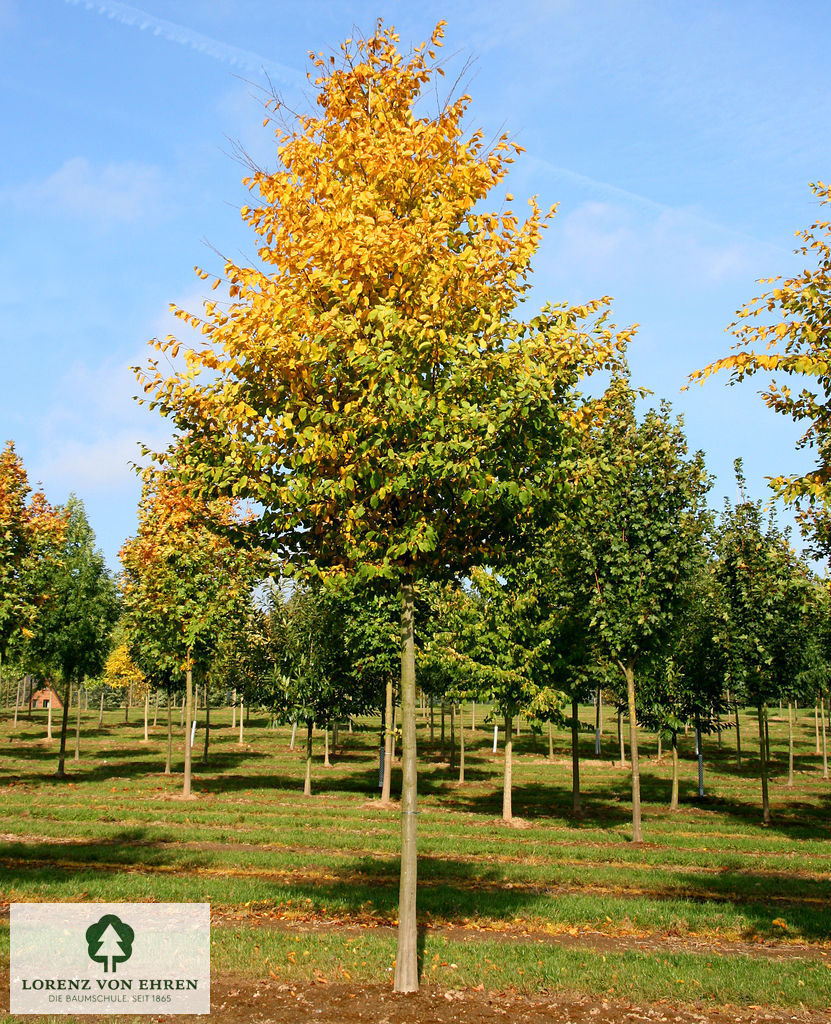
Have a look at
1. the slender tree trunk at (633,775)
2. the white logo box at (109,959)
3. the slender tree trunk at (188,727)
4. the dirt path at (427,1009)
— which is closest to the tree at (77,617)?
the slender tree trunk at (188,727)

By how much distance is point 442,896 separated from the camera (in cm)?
1226

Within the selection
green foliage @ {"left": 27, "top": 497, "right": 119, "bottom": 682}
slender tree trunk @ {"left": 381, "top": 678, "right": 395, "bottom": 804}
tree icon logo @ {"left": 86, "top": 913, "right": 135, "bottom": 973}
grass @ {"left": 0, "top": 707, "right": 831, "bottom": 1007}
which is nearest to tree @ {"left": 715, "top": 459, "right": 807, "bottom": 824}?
grass @ {"left": 0, "top": 707, "right": 831, "bottom": 1007}

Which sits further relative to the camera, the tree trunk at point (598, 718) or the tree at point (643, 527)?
the tree trunk at point (598, 718)

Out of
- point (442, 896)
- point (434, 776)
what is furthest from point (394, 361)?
point (434, 776)

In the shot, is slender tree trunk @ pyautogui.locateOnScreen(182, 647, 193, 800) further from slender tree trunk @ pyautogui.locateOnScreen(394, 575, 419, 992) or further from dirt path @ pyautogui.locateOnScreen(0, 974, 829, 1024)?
slender tree trunk @ pyautogui.locateOnScreen(394, 575, 419, 992)

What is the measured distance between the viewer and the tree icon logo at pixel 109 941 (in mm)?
8625

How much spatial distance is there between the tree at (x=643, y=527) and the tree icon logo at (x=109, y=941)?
43.4 feet

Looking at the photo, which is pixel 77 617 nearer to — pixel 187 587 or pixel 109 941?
pixel 187 587

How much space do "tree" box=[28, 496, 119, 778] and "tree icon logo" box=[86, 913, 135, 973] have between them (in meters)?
25.1

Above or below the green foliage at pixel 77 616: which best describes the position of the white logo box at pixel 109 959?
below

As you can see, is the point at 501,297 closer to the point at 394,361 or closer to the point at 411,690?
the point at 394,361

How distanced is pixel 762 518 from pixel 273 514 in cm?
2139

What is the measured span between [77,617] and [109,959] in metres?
27.6

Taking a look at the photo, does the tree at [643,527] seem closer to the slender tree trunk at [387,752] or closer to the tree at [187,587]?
the slender tree trunk at [387,752]
